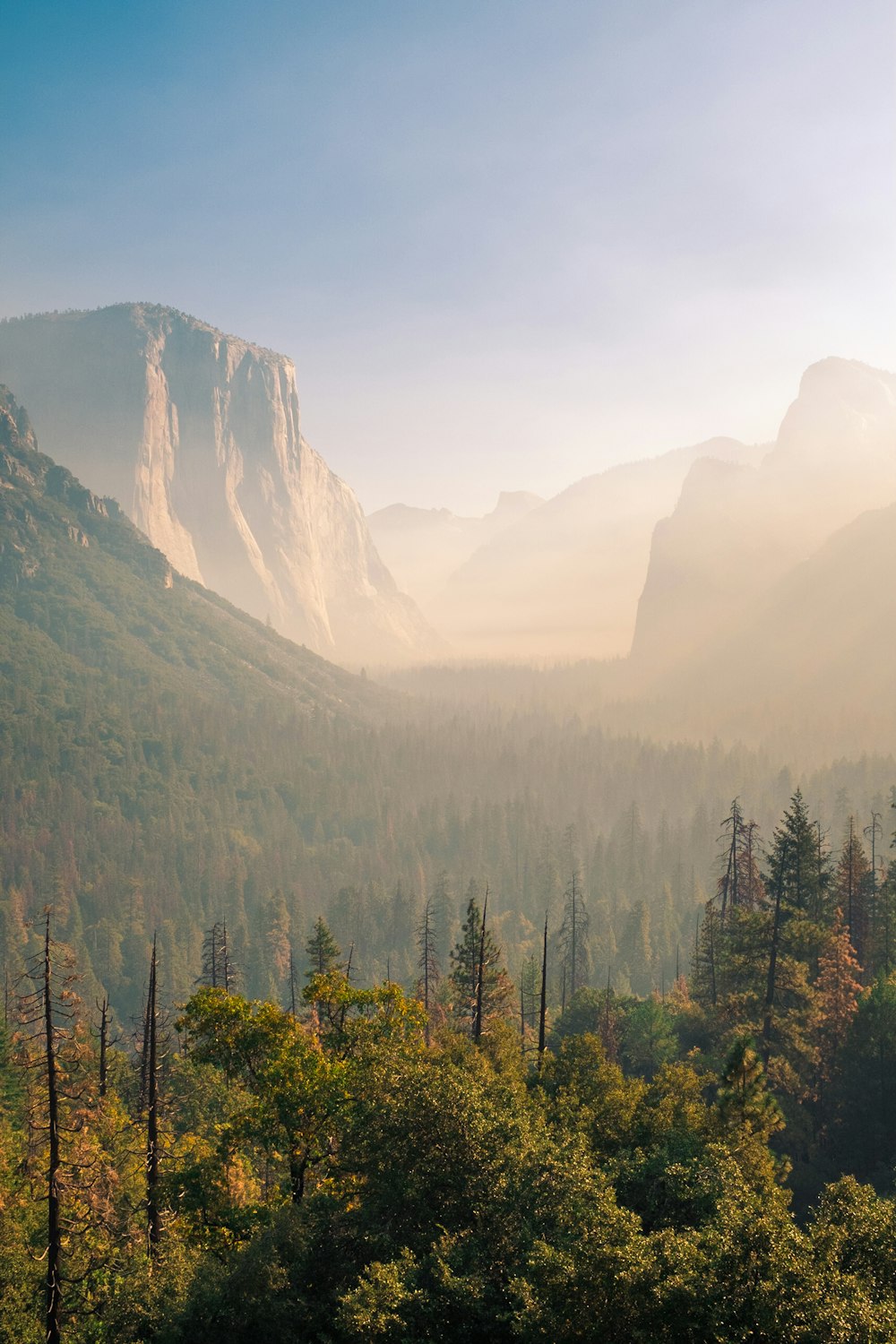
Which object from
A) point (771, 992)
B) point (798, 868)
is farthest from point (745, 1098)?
point (798, 868)

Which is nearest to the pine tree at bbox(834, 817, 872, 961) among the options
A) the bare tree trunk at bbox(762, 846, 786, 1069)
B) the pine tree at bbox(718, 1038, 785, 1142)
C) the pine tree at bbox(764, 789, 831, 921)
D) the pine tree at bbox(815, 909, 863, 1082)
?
the pine tree at bbox(764, 789, 831, 921)

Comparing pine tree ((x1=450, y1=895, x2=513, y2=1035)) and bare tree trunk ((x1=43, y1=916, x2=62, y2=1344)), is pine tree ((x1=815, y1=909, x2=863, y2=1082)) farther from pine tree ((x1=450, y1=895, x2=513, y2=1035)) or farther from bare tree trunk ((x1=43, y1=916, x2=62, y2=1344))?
bare tree trunk ((x1=43, y1=916, x2=62, y2=1344))

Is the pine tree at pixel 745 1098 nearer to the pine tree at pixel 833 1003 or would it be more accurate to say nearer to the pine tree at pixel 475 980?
the pine tree at pixel 833 1003

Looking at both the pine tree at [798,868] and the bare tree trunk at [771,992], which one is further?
the pine tree at [798,868]

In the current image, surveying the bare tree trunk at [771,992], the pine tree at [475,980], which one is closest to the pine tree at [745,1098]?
the bare tree trunk at [771,992]

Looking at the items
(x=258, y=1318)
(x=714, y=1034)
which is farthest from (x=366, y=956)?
(x=258, y=1318)

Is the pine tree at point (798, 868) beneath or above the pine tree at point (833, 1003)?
above

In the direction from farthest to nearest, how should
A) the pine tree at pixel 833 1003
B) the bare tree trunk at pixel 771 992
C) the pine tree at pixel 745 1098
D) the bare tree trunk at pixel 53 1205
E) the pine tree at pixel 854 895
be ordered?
1. the pine tree at pixel 854 895
2. the pine tree at pixel 833 1003
3. the bare tree trunk at pixel 771 992
4. the pine tree at pixel 745 1098
5. the bare tree trunk at pixel 53 1205

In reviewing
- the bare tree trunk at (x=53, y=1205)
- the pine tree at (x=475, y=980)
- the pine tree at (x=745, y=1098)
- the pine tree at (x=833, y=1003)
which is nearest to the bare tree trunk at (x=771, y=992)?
the pine tree at (x=833, y=1003)

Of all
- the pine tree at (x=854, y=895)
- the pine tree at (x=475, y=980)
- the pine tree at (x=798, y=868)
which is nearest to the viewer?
the pine tree at (x=475, y=980)

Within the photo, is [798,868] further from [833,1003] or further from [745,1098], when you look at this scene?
[745,1098]

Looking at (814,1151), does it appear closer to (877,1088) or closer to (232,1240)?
(877,1088)

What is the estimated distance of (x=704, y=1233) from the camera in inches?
881

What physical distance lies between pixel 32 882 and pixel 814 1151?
155 metres
